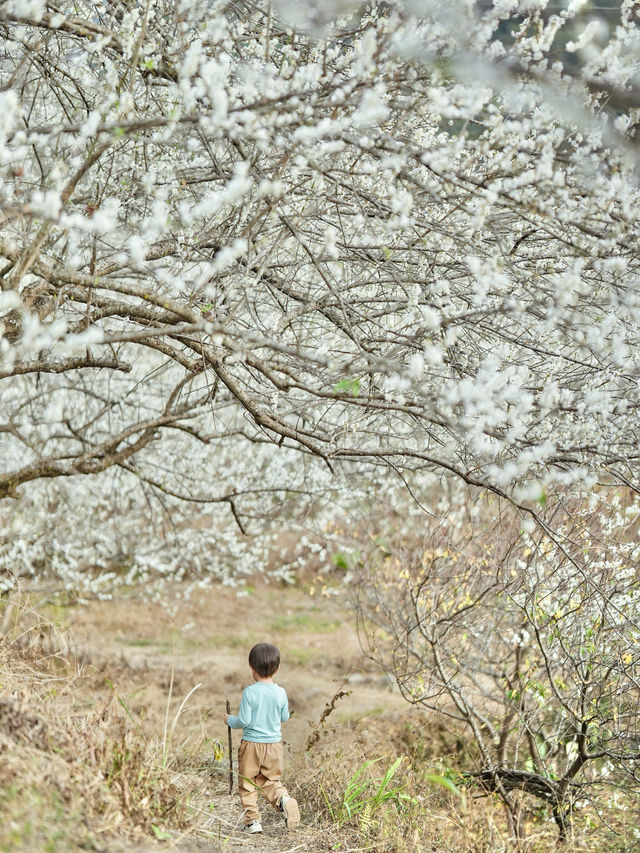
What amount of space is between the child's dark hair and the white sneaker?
66cm

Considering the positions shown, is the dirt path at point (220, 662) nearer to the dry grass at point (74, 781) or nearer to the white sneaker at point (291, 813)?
the white sneaker at point (291, 813)

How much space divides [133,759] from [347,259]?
2545 mm

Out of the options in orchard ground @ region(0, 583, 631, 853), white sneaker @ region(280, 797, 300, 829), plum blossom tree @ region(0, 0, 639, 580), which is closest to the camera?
orchard ground @ region(0, 583, 631, 853)

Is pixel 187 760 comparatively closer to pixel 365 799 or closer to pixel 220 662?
pixel 365 799

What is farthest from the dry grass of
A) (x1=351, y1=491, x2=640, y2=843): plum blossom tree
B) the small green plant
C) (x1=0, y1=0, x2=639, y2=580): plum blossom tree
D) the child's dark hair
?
(x1=351, y1=491, x2=640, y2=843): plum blossom tree

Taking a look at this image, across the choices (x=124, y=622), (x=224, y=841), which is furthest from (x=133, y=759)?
(x=124, y=622)

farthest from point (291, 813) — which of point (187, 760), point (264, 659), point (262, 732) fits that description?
point (187, 760)

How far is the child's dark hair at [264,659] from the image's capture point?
450cm

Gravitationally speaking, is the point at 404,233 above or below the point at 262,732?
above

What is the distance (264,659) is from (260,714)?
30cm

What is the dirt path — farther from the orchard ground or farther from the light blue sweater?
the light blue sweater

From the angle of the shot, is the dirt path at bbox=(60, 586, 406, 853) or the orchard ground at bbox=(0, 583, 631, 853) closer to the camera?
the orchard ground at bbox=(0, 583, 631, 853)

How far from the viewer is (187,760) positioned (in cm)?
513

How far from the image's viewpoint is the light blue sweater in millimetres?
4488
